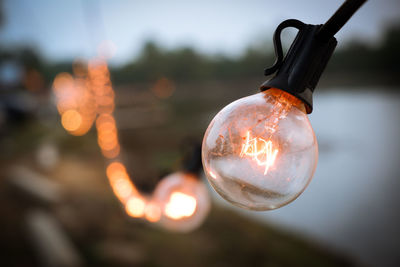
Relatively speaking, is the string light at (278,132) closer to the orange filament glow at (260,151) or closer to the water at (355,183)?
the orange filament glow at (260,151)

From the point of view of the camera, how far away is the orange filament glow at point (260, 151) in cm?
37

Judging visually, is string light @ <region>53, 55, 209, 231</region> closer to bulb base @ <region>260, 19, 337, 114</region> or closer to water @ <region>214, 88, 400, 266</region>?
bulb base @ <region>260, 19, 337, 114</region>

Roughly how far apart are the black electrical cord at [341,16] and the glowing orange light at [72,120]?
798 cm

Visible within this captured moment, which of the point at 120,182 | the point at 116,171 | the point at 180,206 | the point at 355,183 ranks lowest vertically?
the point at 180,206

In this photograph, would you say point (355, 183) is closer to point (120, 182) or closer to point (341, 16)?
point (120, 182)

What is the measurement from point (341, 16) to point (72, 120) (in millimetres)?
8315

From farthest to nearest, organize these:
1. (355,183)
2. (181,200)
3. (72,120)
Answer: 1. (72,120)
2. (355,183)
3. (181,200)

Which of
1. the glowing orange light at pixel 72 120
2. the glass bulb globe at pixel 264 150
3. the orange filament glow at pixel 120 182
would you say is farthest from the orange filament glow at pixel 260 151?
the glowing orange light at pixel 72 120

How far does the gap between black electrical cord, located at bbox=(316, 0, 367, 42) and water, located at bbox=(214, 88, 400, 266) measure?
448cm

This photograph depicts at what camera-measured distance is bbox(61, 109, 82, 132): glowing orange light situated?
7.60 metres

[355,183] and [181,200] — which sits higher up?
[355,183]

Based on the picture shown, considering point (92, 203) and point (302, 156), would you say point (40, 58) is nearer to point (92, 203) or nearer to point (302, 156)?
point (92, 203)

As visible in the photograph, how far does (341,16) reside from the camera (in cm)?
30

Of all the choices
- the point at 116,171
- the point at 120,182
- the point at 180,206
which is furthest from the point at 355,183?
the point at 180,206
